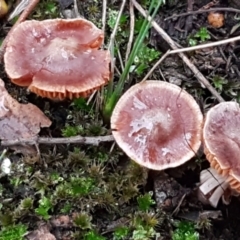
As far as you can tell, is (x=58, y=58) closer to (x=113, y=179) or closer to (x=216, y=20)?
(x=113, y=179)

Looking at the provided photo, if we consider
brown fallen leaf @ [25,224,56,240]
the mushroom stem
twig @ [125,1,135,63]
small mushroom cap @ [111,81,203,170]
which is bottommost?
brown fallen leaf @ [25,224,56,240]

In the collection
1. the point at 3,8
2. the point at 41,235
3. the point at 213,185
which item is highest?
the point at 3,8

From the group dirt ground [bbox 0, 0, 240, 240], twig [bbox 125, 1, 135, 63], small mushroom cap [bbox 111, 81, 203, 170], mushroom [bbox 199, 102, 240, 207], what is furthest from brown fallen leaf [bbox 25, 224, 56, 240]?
twig [bbox 125, 1, 135, 63]

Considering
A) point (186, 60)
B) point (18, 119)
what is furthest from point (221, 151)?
point (18, 119)

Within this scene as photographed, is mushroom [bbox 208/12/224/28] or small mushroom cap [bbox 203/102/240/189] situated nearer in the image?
small mushroom cap [bbox 203/102/240/189]

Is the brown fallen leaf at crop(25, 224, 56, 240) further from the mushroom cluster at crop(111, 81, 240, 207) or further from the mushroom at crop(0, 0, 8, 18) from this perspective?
the mushroom at crop(0, 0, 8, 18)

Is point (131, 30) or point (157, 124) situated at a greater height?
point (131, 30)

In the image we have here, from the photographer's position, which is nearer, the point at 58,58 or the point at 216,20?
the point at 58,58
